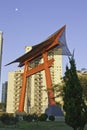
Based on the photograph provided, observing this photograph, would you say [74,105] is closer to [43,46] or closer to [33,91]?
[43,46]

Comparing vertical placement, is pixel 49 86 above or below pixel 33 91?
below

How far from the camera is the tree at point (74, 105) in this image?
72.1 ft

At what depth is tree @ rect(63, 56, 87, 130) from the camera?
22.0 meters

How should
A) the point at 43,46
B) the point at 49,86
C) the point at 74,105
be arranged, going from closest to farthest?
the point at 74,105 → the point at 49,86 → the point at 43,46

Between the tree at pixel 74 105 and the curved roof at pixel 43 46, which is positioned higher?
the curved roof at pixel 43 46

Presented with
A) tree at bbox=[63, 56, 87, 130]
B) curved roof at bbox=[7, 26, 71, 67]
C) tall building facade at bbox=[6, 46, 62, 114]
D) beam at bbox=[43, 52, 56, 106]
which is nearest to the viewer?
tree at bbox=[63, 56, 87, 130]

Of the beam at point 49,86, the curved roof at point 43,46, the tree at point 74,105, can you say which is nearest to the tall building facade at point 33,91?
the curved roof at point 43,46

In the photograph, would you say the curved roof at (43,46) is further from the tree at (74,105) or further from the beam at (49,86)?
the tree at (74,105)

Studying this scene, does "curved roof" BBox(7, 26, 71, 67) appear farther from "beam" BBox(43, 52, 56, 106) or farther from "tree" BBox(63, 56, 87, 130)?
"tree" BBox(63, 56, 87, 130)

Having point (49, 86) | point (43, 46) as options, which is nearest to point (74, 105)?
point (49, 86)

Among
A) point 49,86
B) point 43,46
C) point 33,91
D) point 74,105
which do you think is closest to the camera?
point 74,105

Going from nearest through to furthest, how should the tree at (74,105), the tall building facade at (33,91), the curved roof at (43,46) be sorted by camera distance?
1. the tree at (74,105)
2. the curved roof at (43,46)
3. the tall building facade at (33,91)

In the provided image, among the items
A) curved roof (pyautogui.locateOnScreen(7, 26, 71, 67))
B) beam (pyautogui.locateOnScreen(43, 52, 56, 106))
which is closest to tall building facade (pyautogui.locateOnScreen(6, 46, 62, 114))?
curved roof (pyautogui.locateOnScreen(7, 26, 71, 67))

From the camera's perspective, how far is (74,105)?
2197cm
